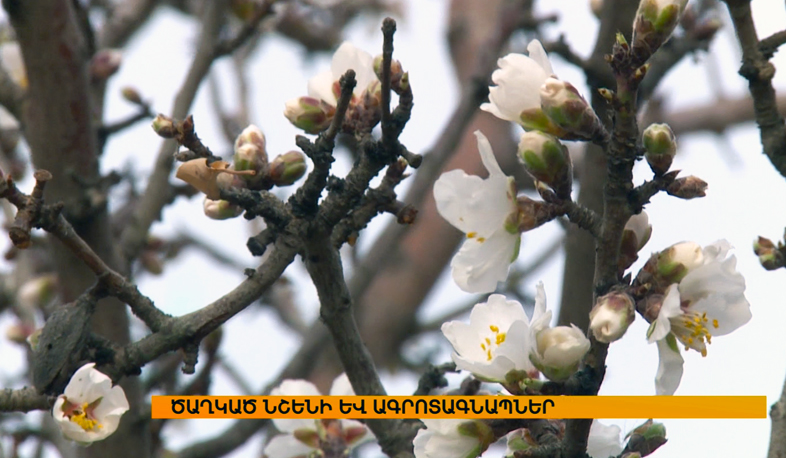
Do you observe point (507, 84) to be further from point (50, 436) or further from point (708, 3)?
point (708, 3)

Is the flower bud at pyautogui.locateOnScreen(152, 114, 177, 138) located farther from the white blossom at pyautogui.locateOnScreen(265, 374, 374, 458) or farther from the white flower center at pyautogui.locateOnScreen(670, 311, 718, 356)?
the white flower center at pyautogui.locateOnScreen(670, 311, 718, 356)

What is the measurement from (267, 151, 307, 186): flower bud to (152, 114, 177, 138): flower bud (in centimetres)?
21

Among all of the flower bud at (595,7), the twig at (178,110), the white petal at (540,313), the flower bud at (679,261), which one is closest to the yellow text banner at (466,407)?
the white petal at (540,313)

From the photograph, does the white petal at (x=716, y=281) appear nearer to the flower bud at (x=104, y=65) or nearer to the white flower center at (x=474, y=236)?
the white flower center at (x=474, y=236)

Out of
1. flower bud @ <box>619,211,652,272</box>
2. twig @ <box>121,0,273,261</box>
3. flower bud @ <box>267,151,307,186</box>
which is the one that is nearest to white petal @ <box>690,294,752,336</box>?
flower bud @ <box>619,211,652,272</box>

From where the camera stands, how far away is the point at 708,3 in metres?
3.83

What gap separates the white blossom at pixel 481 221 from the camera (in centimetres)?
151

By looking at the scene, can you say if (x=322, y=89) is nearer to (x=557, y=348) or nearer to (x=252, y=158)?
(x=252, y=158)

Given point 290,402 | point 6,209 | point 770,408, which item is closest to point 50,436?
point 6,209

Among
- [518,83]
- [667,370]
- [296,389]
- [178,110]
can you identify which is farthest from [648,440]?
[178,110]

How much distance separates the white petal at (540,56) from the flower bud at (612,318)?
0.42 meters

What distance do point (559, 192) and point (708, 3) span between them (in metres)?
2.77

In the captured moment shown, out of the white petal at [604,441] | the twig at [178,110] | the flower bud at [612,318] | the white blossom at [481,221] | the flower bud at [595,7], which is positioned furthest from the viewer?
the flower bud at [595,7]

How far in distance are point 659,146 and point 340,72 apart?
0.74 m
